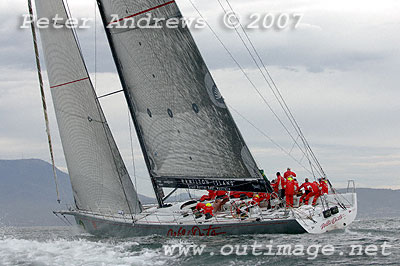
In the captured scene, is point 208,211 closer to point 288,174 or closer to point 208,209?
point 208,209

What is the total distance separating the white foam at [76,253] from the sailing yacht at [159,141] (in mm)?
1597

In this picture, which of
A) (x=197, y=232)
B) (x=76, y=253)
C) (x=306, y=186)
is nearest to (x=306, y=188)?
(x=306, y=186)

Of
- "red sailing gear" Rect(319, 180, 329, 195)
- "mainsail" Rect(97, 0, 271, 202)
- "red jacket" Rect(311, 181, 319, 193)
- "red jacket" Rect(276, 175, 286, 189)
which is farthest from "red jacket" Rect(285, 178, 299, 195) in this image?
"red sailing gear" Rect(319, 180, 329, 195)

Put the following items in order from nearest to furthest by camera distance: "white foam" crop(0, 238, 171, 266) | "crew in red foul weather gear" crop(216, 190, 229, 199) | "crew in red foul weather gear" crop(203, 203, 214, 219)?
"white foam" crop(0, 238, 171, 266) < "crew in red foul weather gear" crop(203, 203, 214, 219) < "crew in red foul weather gear" crop(216, 190, 229, 199)

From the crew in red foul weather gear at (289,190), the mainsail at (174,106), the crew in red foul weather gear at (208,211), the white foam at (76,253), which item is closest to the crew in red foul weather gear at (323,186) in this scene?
the crew in red foul weather gear at (289,190)

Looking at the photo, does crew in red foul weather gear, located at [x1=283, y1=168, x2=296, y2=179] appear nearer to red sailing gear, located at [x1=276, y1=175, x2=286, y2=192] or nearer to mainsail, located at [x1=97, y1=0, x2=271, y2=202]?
red sailing gear, located at [x1=276, y1=175, x2=286, y2=192]

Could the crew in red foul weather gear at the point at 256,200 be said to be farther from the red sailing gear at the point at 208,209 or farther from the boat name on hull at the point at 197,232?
the boat name on hull at the point at 197,232

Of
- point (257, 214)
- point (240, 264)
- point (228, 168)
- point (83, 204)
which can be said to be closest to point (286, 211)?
point (257, 214)

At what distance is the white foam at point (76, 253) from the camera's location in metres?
14.0

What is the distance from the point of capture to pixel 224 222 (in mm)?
16047

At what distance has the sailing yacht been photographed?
52.9 ft

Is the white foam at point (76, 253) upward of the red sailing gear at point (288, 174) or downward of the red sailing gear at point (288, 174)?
downward

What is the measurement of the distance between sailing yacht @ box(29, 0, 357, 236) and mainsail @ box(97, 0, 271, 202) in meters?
0.03

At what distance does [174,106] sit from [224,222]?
3.56m
